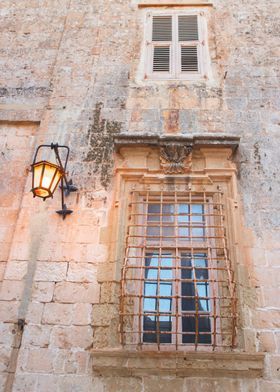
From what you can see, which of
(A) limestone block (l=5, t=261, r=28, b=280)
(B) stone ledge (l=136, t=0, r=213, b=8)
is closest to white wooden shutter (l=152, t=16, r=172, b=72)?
(B) stone ledge (l=136, t=0, r=213, b=8)

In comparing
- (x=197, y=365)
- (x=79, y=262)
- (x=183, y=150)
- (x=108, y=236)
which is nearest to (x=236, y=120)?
(x=183, y=150)

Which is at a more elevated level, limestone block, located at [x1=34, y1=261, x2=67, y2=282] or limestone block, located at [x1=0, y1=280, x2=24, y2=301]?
limestone block, located at [x1=34, y1=261, x2=67, y2=282]

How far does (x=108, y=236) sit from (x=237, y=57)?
151 inches

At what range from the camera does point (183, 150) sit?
5.69 metres

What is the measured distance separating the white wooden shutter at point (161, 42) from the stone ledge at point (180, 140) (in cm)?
177

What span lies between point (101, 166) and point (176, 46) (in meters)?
2.87

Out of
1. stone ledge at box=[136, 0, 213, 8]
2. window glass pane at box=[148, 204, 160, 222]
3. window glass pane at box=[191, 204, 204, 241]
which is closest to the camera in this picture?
window glass pane at box=[191, 204, 204, 241]

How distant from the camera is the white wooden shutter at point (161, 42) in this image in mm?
7004

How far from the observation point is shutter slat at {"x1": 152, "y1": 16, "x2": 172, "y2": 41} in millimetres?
7371

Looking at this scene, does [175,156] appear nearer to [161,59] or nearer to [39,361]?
[161,59]

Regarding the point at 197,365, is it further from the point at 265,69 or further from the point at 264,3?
the point at 264,3

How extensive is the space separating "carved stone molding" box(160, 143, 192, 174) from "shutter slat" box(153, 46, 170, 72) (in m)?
1.87

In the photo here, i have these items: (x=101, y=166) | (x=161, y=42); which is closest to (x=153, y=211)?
(x=101, y=166)

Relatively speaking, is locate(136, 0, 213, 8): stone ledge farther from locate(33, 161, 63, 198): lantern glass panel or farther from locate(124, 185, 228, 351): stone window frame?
locate(33, 161, 63, 198): lantern glass panel
